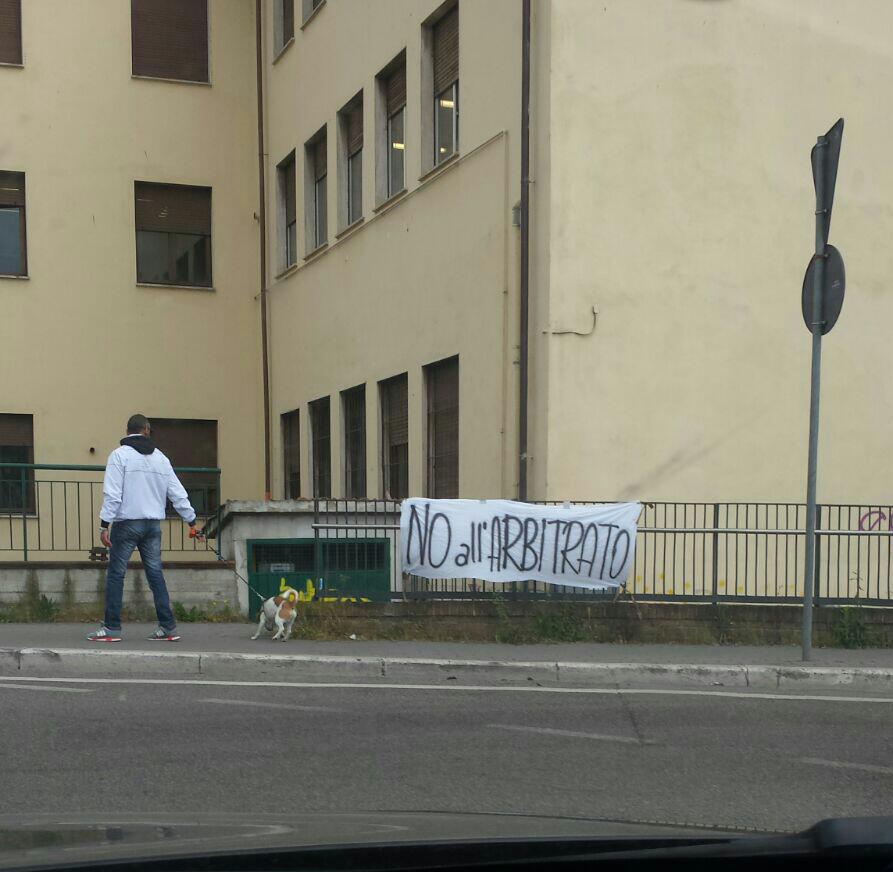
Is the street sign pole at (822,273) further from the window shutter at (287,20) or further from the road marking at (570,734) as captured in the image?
the window shutter at (287,20)

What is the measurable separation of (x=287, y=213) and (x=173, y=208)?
210cm

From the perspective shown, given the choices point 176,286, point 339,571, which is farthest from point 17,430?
point 339,571

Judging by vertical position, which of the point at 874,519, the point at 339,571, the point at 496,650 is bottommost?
the point at 496,650

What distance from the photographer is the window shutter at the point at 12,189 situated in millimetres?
23227

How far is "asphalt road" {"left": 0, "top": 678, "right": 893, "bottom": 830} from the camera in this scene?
5758 millimetres

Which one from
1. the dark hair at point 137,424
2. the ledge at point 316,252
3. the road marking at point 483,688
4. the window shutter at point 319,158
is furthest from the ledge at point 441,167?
the road marking at point 483,688

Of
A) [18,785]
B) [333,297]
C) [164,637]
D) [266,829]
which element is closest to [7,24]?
[333,297]

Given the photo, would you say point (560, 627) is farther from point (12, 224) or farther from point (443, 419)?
point (12, 224)

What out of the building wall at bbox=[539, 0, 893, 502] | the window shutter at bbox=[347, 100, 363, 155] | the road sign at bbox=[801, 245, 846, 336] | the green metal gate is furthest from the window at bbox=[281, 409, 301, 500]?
the road sign at bbox=[801, 245, 846, 336]

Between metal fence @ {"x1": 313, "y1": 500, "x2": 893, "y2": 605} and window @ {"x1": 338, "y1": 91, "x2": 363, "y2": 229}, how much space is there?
865 centimetres

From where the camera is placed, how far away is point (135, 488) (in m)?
11.6

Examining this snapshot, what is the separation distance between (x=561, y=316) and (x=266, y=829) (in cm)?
1219

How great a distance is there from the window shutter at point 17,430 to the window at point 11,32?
20.2 feet

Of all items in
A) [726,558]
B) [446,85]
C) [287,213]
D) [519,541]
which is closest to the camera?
[519,541]
